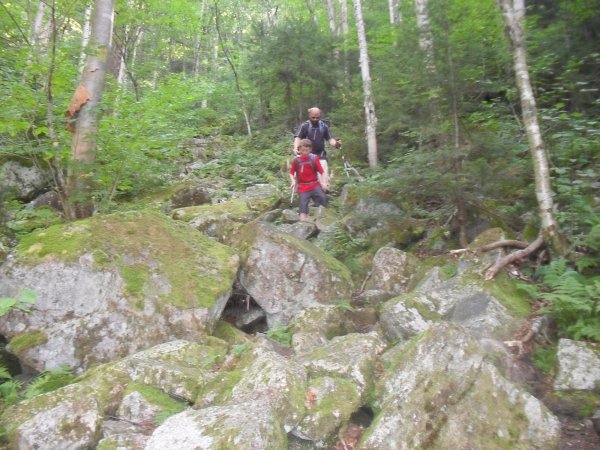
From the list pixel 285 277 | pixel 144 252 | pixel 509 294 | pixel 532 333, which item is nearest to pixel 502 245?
pixel 509 294

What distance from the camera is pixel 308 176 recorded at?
357 inches

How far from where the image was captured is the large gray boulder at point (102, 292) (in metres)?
5.53

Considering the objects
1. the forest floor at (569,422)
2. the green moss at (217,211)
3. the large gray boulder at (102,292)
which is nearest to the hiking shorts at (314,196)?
the green moss at (217,211)

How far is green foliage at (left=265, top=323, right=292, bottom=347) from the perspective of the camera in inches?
228

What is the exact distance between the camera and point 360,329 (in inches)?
249

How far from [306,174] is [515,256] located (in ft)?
14.2

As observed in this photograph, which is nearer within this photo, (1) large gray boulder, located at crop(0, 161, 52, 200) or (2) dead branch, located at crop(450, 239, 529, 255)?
(2) dead branch, located at crop(450, 239, 529, 255)

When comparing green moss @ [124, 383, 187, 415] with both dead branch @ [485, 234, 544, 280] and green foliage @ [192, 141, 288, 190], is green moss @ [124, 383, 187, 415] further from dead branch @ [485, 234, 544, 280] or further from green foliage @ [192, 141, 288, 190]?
green foliage @ [192, 141, 288, 190]

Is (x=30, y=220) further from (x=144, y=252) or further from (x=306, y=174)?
(x=306, y=174)

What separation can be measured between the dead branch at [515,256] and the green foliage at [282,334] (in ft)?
8.95

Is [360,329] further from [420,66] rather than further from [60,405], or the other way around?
[420,66]

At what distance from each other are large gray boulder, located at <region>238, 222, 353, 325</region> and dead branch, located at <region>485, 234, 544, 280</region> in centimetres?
224

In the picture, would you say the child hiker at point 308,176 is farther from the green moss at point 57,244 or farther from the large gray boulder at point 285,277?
the green moss at point 57,244

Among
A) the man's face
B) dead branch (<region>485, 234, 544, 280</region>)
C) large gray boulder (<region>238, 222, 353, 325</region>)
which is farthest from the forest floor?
the man's face
